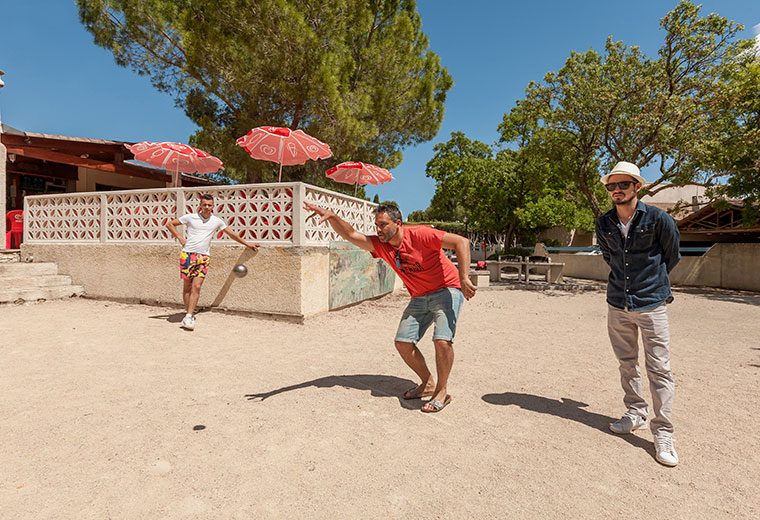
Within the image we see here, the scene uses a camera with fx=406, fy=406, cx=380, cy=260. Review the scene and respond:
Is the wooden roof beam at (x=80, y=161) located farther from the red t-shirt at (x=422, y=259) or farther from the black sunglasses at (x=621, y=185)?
the black sunglasses at (x=621, y=185)

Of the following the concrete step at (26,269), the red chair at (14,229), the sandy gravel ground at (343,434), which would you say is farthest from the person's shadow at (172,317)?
the red chair at (14,229)

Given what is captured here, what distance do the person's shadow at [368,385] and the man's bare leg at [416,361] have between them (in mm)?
141

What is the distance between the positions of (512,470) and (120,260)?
8275mm

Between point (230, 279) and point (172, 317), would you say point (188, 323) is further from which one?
point (230, 279)

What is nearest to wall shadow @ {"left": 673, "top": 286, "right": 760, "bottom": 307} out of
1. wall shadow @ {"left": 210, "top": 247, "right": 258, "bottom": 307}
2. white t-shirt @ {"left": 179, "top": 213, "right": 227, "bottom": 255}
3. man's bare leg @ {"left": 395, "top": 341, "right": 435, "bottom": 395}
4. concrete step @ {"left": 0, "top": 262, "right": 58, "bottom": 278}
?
man's bare leg @ {"left": 395, "top": 341, "right": 435, "bottom": 395}

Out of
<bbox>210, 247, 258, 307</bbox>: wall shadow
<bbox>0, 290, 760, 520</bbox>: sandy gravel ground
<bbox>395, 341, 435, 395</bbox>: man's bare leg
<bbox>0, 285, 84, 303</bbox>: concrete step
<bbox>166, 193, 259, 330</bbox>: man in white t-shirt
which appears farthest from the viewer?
<bbox>0, 285, 84, 303</bbox>: concrete step

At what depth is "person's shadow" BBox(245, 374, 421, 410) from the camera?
11.4ft

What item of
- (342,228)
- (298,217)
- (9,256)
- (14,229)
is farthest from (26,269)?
(342,228)

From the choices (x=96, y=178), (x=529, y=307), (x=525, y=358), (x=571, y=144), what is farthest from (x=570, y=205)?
(x=96, y=178)

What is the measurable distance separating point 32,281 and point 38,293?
332 millimetres

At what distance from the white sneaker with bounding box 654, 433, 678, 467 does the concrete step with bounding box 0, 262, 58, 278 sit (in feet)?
34.7

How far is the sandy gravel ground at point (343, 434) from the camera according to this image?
2.06 meters

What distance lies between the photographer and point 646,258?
2.72 m

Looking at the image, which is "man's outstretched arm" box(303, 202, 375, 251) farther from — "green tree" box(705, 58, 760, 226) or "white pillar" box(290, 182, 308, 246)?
"green tree" box(705, 58, 760, 226)
